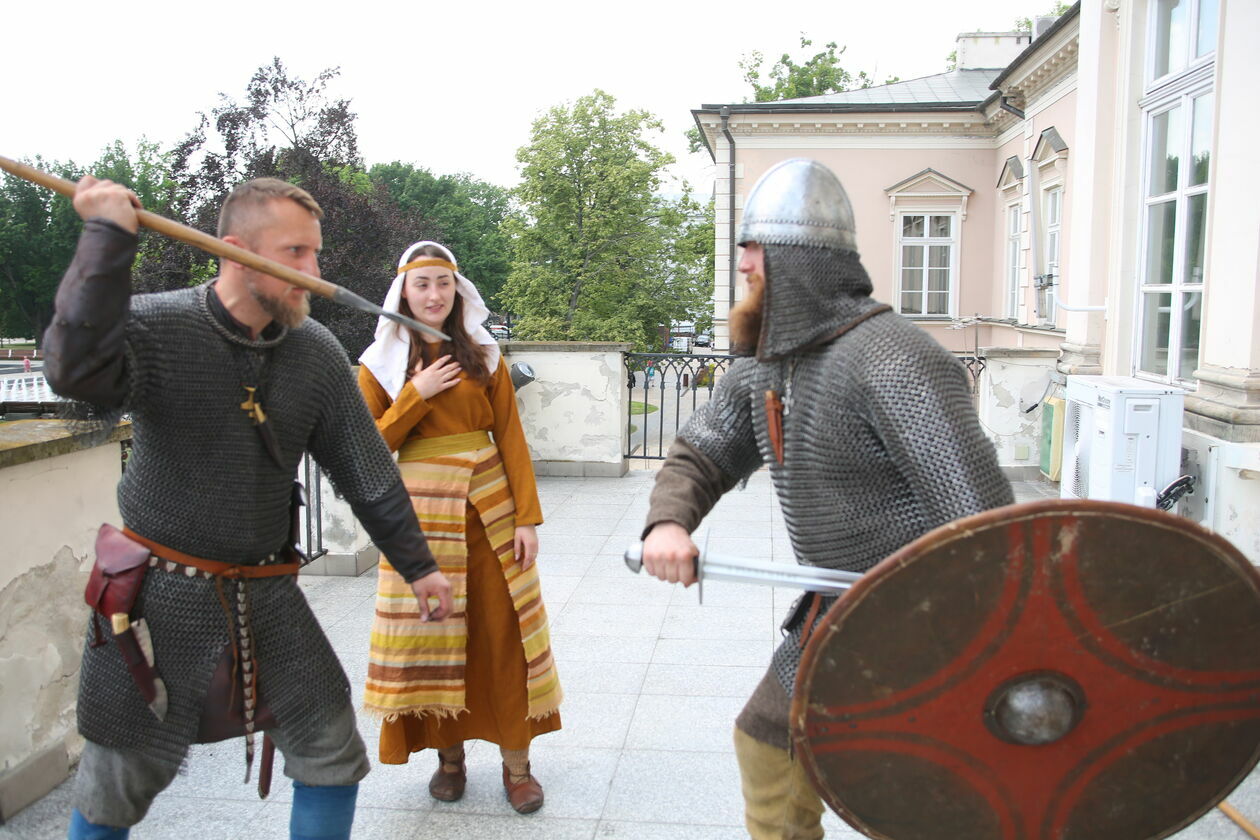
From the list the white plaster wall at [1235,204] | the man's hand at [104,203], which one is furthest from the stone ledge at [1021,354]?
the man's hand at [104,203]

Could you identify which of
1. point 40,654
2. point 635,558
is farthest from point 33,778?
point 635,558

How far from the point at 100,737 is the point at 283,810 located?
114 centimetres

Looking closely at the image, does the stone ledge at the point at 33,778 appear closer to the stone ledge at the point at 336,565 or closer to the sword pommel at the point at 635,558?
the sword pommel at the point at 635,558

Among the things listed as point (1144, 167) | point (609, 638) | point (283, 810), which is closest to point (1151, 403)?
point (1144, 167)

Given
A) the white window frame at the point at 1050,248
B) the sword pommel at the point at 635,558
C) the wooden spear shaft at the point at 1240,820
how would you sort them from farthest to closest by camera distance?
the white window frame at the point at 1050,248 → the wooden spear shaft at the point at 1240,820 → the sword pommel at the point at 635,558

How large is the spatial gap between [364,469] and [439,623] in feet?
2.53

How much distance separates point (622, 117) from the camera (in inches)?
1149

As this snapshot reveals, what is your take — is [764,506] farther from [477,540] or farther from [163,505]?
[163,505]

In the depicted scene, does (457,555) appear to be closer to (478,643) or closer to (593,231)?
(478,643)

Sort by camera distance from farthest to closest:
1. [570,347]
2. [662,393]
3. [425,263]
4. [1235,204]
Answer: [662,393] → [570,347] → [1235,204] → [425,263]

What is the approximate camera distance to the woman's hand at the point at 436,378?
10.0ft

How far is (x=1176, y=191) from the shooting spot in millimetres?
6195

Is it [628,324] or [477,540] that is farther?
[628,324]

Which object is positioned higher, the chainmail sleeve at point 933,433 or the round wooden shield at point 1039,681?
the chainmail sleeve at point 933,433
